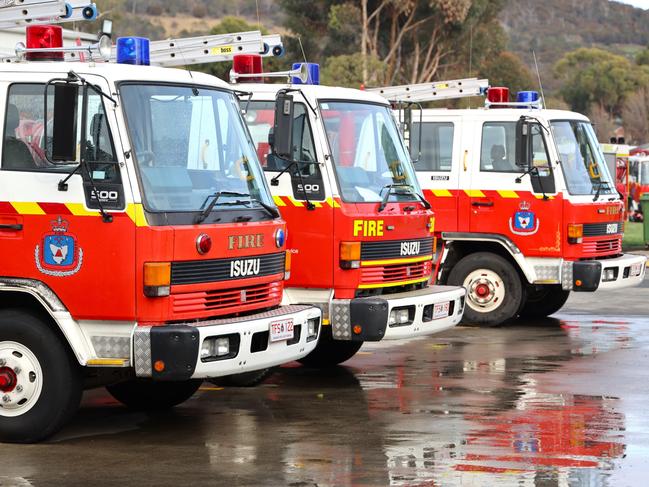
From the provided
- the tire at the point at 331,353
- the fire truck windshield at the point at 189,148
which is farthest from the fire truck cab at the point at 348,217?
the fire truck windshield at the point at 189,148

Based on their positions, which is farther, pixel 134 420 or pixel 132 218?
pixel 134 420

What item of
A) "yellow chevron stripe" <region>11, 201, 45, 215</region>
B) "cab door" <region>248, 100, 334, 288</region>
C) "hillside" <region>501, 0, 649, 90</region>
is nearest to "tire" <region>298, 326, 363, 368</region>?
"cab door" <region>248, 100, 334, 288</region>

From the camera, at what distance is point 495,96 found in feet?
50.9

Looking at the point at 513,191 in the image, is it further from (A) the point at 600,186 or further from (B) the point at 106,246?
(B) the point at 106,246

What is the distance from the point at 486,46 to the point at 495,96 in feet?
123

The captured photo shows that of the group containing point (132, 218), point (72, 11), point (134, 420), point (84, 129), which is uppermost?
point (72, 11)

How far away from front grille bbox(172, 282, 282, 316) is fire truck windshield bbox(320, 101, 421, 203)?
197 centimetres

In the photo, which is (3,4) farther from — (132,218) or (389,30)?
(389,30)

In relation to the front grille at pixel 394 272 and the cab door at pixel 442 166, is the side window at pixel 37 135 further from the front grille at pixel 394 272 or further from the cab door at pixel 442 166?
the cab door at pixel 442 166

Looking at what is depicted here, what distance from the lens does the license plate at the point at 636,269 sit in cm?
1498

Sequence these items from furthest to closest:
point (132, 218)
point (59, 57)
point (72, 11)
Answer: point (72, 11)
point (59, 57)
point (132, 218)

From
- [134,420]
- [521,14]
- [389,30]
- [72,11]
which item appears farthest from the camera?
[521,14]

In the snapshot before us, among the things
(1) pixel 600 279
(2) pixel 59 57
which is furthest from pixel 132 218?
(1) pixel 600 279

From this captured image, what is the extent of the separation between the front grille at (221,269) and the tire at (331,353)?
3011 millimetres
